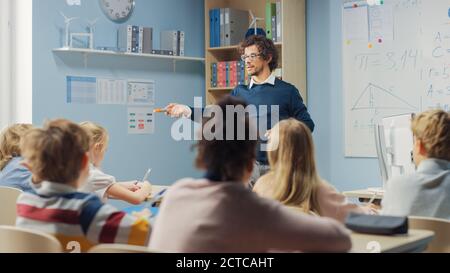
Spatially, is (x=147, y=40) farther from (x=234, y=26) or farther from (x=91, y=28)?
(x=234, y=26)

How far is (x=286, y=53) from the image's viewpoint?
6223mm

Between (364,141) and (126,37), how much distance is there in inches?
90.4

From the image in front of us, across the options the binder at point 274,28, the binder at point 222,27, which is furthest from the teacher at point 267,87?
the binder at point 222,27

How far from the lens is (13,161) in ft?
13.1

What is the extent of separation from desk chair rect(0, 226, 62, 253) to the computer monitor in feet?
8.81

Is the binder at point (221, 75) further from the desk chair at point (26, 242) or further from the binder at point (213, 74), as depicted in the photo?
the desk chair at point (26, 242)

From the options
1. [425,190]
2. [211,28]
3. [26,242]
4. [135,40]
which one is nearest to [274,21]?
[211,28]

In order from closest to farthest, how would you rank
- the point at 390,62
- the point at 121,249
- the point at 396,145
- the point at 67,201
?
1. the point at 121,249
2. the point at 67,201
3. the point at 396,145
4. the point at 390,62

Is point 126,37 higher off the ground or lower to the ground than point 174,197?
higher

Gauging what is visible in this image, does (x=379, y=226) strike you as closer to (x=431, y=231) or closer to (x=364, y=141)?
(x=431, y=231)

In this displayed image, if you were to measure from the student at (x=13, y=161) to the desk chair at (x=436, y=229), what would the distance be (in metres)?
2.25

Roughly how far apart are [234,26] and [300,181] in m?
4.11

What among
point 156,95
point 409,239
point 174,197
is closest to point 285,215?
point 174,197
